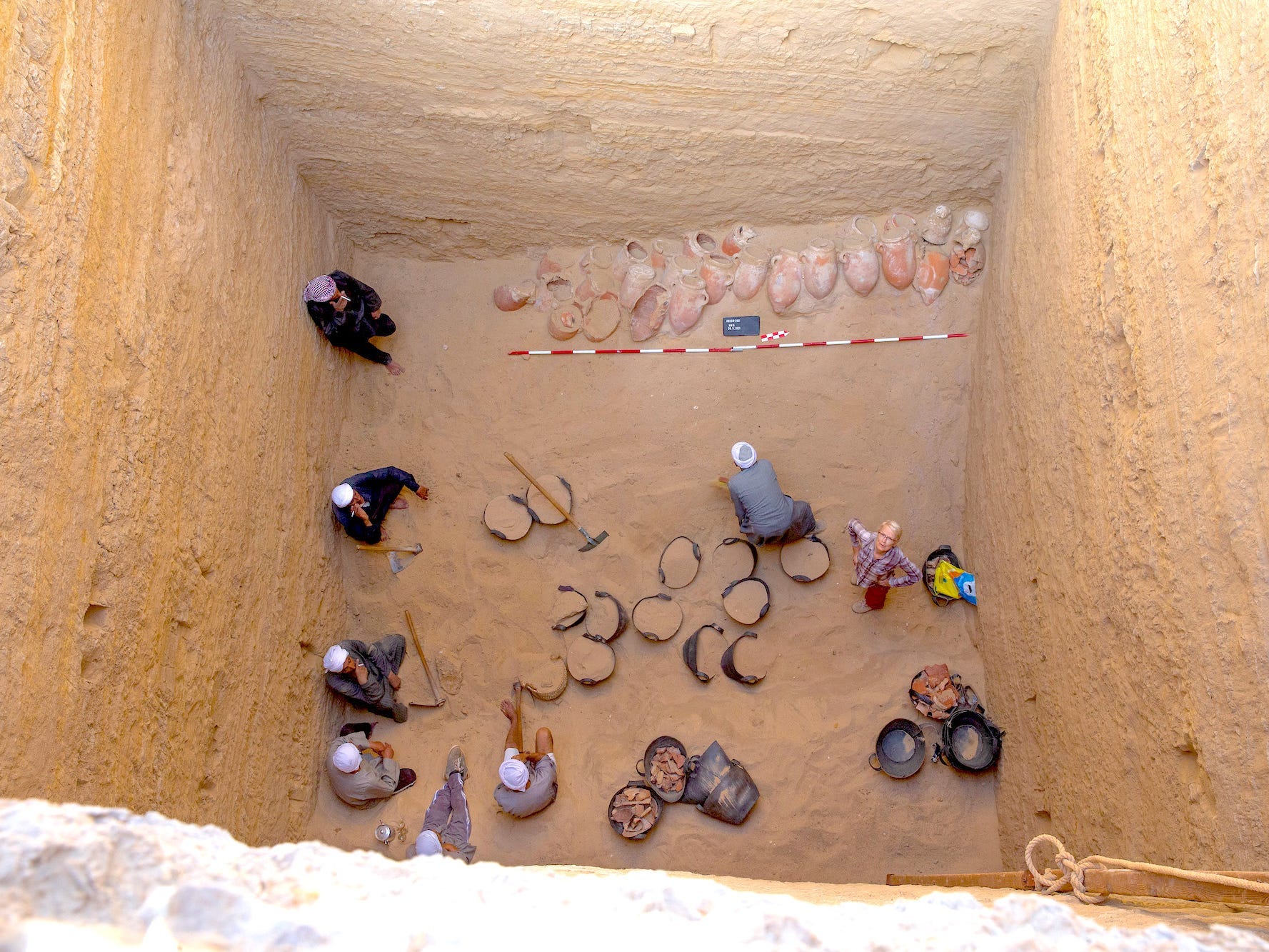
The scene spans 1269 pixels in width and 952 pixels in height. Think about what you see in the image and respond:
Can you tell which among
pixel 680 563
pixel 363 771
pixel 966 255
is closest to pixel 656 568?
pixel 680 563

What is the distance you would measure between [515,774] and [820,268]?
3.36m

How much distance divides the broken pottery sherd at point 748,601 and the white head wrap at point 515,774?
1.40 metres

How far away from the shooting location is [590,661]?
4809mm

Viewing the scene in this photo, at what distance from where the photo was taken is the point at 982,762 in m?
4.34

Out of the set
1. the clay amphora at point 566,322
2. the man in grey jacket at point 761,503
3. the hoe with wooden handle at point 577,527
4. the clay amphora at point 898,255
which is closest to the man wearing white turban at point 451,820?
the hoe with wooden handle at point 577,527

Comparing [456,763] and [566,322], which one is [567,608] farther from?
[566,322]

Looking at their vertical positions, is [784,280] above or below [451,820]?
above

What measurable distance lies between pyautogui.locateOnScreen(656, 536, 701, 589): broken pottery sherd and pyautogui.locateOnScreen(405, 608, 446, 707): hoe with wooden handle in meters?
1.45

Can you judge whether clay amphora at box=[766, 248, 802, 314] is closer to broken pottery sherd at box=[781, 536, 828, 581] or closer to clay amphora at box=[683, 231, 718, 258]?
clay amphora at box=[683, 231, 718, 258]

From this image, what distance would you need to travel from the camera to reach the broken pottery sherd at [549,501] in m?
5.08

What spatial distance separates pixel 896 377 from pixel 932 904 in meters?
3.85

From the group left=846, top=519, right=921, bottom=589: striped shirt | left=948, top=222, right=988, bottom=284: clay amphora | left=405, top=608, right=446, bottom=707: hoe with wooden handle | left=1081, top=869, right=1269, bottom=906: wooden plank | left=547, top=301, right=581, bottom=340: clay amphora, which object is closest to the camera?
left=1081, top=869, right=1269, bottom=906: wooden plank

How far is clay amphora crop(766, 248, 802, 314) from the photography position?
5.18m

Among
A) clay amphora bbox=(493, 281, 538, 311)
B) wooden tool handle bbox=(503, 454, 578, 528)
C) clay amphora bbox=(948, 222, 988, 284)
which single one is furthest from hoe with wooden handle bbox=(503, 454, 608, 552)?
clay amphora bbox=(948, 222, 988, 284)
